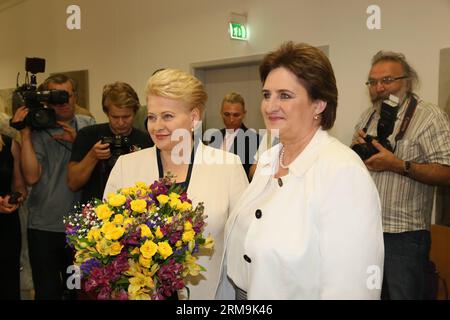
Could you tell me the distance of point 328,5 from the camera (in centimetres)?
358

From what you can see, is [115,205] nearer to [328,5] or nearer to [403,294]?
[403,294]

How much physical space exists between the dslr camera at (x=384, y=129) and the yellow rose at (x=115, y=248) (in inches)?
63.8

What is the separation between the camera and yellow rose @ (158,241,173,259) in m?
1.23

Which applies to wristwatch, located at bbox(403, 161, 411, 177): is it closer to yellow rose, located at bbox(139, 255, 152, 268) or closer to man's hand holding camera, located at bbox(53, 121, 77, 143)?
yellow rose, located at bbox(139, 255, 152, 268)

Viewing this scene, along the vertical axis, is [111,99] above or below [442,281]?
above

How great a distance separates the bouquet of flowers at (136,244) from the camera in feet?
4.04

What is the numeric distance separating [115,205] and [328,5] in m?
2.94

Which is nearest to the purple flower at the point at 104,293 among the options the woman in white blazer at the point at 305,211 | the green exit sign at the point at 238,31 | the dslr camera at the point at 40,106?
the woman in white blazer at the point at 305,211

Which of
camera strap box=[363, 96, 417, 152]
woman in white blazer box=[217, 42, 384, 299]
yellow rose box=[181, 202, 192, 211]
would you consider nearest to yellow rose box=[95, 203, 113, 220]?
yellow rose box=[181, 202, 192, 211]

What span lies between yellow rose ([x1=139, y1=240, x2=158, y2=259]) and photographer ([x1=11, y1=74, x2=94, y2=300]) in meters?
1.62

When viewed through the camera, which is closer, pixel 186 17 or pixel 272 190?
pixel 272 190

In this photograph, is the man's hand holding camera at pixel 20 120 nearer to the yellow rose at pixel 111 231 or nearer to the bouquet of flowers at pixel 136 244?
the bouquet of flowers at pixel 136 244

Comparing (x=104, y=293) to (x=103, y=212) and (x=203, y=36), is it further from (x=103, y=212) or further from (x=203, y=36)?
(x=203, y=36)

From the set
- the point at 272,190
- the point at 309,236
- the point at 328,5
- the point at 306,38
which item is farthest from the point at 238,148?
the point at 309,236
